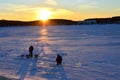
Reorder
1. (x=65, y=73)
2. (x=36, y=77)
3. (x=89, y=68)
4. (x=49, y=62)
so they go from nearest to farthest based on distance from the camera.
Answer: (x=36, y=77) < (x=65, y=73) < (x=89, y=68) < (x=49, y=62)

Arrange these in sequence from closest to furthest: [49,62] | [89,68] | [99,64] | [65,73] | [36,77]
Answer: [36,77] < [65,73] < [89,68] < [99,64] < [49,62]

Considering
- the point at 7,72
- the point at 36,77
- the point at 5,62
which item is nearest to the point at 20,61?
the point at 5,62

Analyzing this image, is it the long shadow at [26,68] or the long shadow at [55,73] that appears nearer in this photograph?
the long shadow at [55,73]

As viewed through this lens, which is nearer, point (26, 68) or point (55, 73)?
point (55, 73)

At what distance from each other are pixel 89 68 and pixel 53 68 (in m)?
2.42

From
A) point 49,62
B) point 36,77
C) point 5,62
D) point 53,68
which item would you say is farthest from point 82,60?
point 36,77

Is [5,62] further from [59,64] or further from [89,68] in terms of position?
[89,68]

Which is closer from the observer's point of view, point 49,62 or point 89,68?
point 89,68

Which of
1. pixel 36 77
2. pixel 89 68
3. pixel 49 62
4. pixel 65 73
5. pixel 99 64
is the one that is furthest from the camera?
pixel 49 62

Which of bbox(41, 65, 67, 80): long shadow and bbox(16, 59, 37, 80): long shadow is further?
bbox(16, 59, 37, 80): long shadow

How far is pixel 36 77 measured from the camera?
19750 mm

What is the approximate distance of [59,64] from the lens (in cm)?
2466

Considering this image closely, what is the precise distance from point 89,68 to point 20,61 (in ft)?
21.6

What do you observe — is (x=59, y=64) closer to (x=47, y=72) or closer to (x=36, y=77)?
(x=47, y=72)
